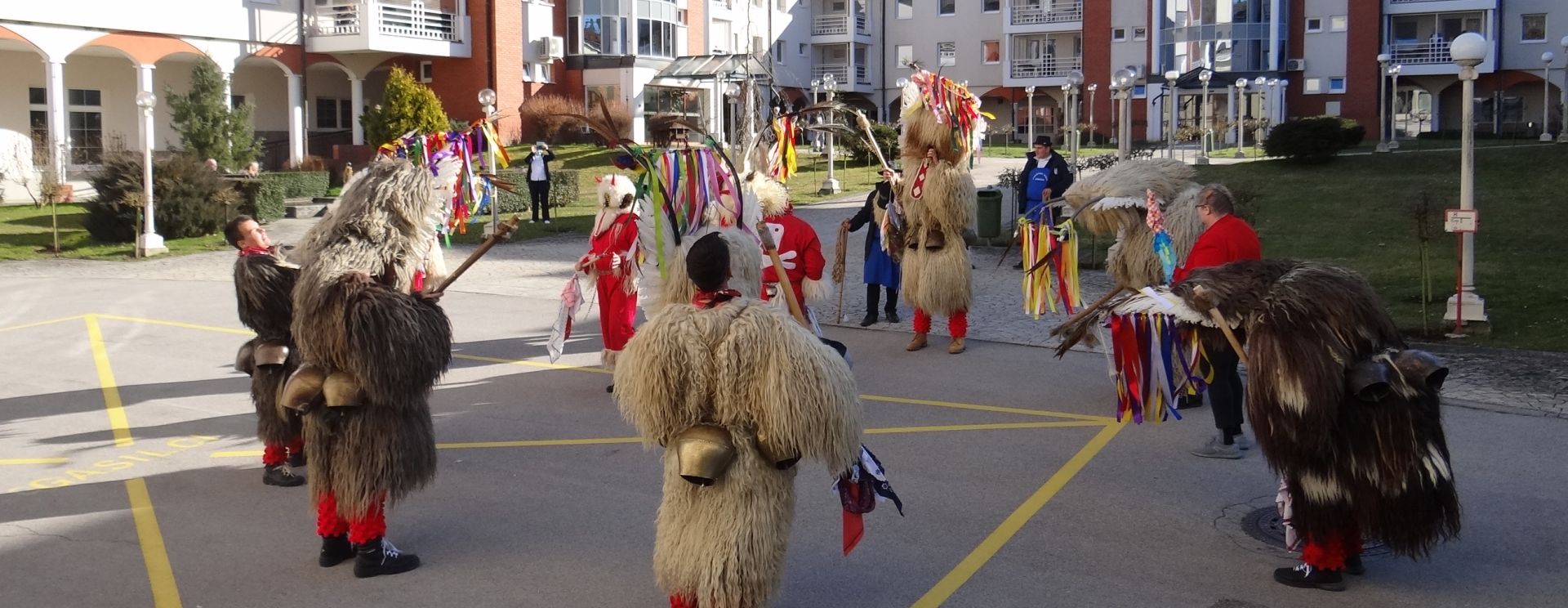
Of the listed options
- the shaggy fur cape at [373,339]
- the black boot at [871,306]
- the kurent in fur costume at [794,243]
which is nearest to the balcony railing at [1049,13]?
the black boot at [871,306]

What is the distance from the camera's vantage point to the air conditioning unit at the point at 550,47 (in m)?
41.3

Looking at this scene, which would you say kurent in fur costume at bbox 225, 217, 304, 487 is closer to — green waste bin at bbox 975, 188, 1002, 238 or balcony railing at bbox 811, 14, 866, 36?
green waste bin at bbox 975, 188, 1002, 238

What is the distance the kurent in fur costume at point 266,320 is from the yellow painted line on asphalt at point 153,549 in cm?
71

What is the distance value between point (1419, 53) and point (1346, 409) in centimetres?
5547

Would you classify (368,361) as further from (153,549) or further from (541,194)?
(541,194)

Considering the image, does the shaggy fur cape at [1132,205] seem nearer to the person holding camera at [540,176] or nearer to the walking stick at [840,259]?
the walking stick at [840,259]

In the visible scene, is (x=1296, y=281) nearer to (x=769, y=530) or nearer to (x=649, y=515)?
(x=769, y=530)

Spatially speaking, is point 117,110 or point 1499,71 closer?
point 117,110

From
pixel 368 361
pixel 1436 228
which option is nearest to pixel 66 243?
pixel 368 361

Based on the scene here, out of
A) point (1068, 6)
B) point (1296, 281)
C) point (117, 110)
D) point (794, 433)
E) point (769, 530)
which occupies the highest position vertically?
point (1068, 6)

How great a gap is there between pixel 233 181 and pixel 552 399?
17.6 metres

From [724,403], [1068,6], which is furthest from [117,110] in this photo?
[1068,6]

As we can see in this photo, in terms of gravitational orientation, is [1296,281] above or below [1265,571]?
above

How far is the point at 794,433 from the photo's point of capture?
427cm
